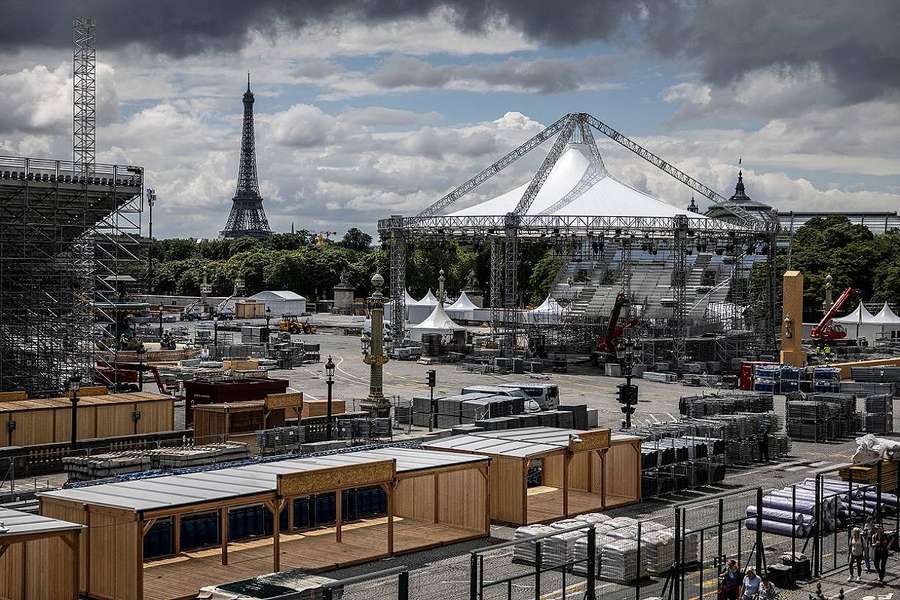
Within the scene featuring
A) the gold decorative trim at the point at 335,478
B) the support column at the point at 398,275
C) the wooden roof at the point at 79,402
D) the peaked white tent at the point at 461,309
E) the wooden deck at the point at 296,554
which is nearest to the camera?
the wooden deck at the point at 296,554

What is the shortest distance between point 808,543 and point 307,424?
22450 mm

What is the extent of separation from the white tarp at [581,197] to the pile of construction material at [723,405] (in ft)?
113

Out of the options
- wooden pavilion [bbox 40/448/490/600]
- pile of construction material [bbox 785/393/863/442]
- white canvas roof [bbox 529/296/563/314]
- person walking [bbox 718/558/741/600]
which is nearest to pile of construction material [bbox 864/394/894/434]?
pile of construction material [bbox 785/393/863/442]

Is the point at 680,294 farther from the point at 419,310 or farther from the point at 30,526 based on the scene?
the point at 30,526

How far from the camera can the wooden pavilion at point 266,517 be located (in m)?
22.2

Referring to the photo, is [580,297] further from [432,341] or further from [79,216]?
[79,216]

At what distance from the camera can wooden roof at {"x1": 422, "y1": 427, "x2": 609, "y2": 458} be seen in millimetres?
29531

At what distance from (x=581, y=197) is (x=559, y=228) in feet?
23.8

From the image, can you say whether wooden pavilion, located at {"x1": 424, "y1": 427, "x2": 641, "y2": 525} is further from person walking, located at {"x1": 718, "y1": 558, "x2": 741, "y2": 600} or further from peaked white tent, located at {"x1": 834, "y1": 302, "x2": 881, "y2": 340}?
peaked white tent, located at {"x1": 834, "y1": 302, "x2": 881, "y2": 340}

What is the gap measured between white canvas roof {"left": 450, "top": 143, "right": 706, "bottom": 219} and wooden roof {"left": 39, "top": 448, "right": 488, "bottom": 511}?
56.1 m

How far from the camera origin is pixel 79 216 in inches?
2382

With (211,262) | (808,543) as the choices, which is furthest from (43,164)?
(211,262)

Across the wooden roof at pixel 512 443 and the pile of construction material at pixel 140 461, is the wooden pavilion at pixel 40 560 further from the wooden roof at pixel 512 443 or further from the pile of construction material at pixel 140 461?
the wooden roof at pixel 512 443

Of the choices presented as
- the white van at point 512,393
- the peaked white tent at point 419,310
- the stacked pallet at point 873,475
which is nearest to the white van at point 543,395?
the white van at point 512,393
